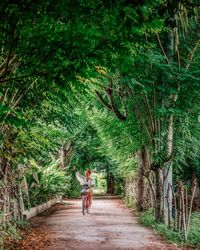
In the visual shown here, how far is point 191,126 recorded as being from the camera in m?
16.3

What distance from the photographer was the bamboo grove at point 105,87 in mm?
4554

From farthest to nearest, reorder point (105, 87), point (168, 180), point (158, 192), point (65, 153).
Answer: point (65, 153) < point (168, 180) < point (158, 192) < point (105, 87)

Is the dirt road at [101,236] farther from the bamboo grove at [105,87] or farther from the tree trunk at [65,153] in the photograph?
the tree trunk at [65,153]

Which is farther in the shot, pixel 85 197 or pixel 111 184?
pixel 111 184

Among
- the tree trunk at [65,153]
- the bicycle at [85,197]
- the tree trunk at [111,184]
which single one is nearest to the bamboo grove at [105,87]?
the tree trunk at [65,153]

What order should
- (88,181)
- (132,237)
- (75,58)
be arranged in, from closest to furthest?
(75,58) → (132,237) → (88,181)

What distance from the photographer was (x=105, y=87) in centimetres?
1409

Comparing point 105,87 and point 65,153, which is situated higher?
point 105,87

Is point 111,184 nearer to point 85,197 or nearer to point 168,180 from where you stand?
point 85,197

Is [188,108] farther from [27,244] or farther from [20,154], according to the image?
[27,244]

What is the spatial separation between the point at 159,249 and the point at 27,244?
292cm

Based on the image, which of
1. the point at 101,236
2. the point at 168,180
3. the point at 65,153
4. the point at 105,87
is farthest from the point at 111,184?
the point at 101,236

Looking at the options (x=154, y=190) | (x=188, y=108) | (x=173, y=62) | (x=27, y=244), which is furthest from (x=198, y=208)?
(x=27, y=244)

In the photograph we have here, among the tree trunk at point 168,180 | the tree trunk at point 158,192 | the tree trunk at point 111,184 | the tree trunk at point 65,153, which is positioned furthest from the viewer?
the tree trunk at point 111,184
